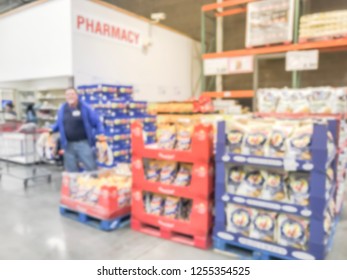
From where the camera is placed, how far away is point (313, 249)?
2486 millimetres

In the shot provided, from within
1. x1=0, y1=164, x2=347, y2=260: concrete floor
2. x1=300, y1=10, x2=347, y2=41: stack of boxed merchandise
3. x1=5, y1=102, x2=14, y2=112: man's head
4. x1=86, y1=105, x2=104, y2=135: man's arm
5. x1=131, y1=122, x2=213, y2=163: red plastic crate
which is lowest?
x1=0, y1=164, x2=347, y2=260: concrete floor

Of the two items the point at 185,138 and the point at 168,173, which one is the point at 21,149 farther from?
the point at 185,138

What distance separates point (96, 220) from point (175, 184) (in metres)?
1.24

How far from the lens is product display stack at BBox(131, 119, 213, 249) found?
2994 millimetres

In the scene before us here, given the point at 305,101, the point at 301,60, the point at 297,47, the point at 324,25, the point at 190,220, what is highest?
the point at 324,25

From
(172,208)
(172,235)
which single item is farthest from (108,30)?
(172,235)

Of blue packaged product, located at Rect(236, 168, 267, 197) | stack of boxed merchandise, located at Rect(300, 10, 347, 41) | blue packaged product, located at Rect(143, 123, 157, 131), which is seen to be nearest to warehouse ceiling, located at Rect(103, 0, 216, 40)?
blue packaged product, located at Rect(143, 123, 157, 131)

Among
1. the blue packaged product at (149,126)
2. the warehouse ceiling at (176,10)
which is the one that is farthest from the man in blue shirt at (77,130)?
the warehouse ceiling at (176,10)

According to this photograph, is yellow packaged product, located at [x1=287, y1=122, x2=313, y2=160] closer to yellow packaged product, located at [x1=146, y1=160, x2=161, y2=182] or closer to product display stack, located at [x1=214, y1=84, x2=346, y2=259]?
product display stack, located at [x1=214, y1=84, x2=346, y2=259]

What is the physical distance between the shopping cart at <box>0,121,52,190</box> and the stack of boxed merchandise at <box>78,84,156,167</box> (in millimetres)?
1346

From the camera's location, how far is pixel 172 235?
3211 mm

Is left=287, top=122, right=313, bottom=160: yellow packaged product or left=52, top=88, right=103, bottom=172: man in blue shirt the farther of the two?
left=52, top=88, right=103, bottom=172: man in blue shirt

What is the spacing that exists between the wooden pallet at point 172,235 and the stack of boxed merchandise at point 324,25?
16.2 feet

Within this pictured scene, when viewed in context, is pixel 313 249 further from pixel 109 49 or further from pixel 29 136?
pixel 109 49
